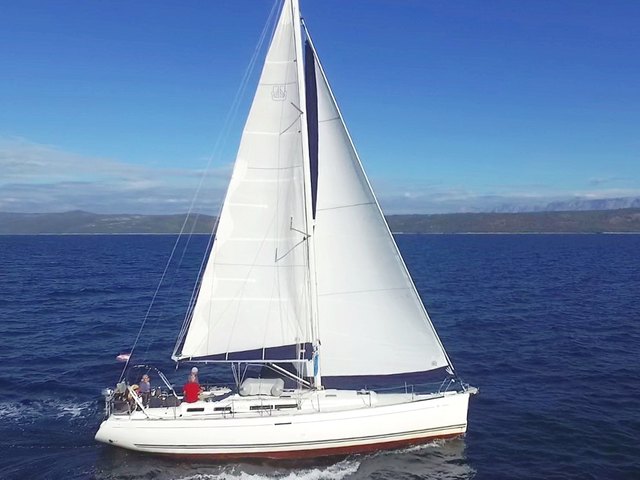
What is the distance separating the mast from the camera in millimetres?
19281

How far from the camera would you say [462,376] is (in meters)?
29.8

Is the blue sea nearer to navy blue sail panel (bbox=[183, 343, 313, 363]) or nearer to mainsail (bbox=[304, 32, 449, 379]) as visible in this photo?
mainsail (bbox=[304, 32, 449, 379])

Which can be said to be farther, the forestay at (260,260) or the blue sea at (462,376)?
the forestay at (260,260)

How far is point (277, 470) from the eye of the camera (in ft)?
64.2

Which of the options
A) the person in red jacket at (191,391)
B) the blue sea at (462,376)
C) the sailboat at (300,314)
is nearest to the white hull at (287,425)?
the sailboat at (300,314)

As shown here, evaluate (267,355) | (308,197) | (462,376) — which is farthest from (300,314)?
(462,376)

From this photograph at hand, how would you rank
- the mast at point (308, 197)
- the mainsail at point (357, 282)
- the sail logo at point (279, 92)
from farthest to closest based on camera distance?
the mainsail at point (357, 282) < the sail logo at point (279, 92) < the mast at point (308, 197)

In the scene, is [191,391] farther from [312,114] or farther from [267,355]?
[312,114]

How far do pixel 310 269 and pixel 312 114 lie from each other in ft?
19.5

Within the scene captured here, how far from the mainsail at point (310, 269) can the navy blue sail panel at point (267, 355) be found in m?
0.04

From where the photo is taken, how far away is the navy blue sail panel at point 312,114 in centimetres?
2044

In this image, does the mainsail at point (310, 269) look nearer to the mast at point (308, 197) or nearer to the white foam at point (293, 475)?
the mast at point (308, 197)

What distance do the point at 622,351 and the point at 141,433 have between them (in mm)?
29473

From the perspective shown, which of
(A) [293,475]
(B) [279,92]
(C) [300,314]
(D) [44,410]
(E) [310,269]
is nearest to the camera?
(A) [293,475]
